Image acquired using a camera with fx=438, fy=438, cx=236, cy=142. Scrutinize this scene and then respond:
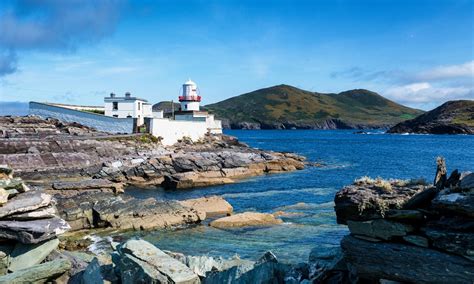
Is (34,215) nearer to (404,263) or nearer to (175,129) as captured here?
(404,263)

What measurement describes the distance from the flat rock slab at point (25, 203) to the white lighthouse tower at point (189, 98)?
74.2 metres

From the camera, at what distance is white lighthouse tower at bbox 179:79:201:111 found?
291ft

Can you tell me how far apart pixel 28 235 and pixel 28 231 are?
0.41 feet

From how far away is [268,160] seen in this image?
62.1 meters

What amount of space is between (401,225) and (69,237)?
19.6 meters

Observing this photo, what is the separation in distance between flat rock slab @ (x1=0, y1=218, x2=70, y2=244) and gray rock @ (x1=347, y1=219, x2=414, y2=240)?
30.9 ft

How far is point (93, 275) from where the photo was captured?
13258mm

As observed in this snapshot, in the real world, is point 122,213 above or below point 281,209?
above

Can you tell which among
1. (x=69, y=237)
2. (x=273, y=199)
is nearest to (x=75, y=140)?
(x=273, y=199)

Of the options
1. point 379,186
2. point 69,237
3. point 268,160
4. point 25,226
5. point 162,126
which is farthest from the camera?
point 162,126

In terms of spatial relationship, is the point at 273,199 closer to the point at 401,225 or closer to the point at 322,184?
the point at 322,184

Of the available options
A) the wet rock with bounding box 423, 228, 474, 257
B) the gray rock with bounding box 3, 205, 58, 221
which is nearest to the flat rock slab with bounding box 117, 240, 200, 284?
the gray rock with bounding box 3, 205, 58, 221

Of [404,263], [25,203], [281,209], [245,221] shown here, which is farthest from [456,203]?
[281,209]

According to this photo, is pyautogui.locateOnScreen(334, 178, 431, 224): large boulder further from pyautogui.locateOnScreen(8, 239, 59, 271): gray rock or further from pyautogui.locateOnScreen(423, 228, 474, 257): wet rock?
pyautogui.locateOnScreen(8, 239, 59, 271): gray rock
